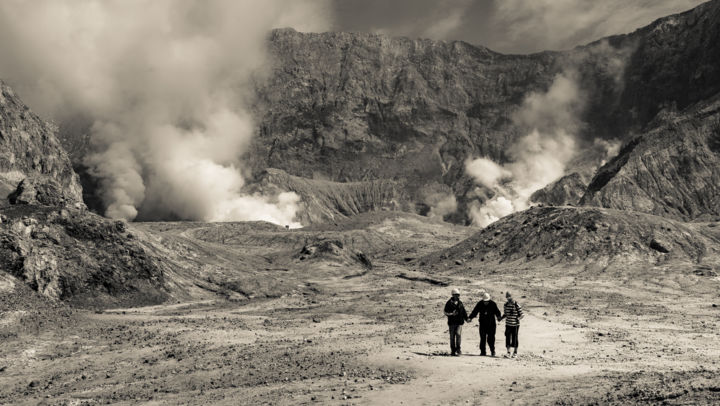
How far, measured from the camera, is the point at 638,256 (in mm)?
82875

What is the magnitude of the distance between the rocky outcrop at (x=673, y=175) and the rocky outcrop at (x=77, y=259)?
128 meters

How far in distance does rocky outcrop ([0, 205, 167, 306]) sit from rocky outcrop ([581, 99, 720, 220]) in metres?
128

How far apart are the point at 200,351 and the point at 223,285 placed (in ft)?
127

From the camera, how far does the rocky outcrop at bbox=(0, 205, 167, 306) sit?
139ft

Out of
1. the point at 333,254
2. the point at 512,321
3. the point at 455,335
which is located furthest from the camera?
the point at 333,254

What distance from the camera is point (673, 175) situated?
528ft

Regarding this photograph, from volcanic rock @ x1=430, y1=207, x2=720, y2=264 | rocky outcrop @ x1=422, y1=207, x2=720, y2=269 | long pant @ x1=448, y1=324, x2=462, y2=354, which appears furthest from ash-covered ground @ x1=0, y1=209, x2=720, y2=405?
volcanic rock @ x1=430, y1=207, x2=720, y2=264

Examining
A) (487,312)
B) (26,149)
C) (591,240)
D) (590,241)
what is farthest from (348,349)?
(26,149)

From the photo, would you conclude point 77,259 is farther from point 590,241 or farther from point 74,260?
point 590,241

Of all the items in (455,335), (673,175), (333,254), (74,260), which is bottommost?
(455,335)

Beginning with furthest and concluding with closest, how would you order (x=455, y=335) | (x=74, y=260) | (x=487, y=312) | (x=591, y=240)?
(x=591, y=240), (x=74, y=260), (x=455, y=335), (x=487, y=312)

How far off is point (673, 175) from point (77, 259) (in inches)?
6121

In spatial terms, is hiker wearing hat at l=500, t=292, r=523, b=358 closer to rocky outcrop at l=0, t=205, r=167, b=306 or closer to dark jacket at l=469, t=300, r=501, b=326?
dark jacket at l=469, t=300, r=501, b=326

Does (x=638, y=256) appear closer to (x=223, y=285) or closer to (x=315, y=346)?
(x=223, y=285)
